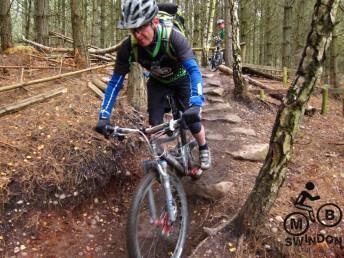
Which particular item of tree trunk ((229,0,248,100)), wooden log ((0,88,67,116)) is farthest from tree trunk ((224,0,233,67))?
wooden log ((0,88,67,116))

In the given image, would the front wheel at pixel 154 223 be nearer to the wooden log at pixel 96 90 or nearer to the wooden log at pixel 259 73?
the wooden log at pixel 96 90

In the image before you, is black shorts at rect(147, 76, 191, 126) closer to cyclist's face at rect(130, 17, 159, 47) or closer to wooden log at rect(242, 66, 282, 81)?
cyclist's face at rect(130, 17, 159, 47)

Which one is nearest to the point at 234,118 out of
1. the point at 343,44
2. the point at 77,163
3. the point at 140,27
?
the point at 77,163

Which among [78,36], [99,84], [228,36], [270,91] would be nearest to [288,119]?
[99,84]

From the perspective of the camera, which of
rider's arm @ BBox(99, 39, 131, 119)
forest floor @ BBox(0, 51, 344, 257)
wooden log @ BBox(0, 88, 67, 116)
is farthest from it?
wooden log @ BBox(0, 88, 67, 116)

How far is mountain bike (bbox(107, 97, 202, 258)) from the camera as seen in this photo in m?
3.24

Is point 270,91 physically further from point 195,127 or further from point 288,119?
point 288,119

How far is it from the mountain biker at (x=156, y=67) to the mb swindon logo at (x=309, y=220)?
1.16 metres

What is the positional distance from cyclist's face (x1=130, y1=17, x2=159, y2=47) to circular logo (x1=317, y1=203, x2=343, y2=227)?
264 centimetres

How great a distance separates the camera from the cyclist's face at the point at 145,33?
3.33 meters

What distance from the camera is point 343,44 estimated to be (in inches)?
878

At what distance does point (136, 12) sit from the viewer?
3.19m

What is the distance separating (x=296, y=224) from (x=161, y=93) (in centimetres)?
207

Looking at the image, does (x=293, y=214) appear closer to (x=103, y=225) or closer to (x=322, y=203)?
(x=322, y=203)
